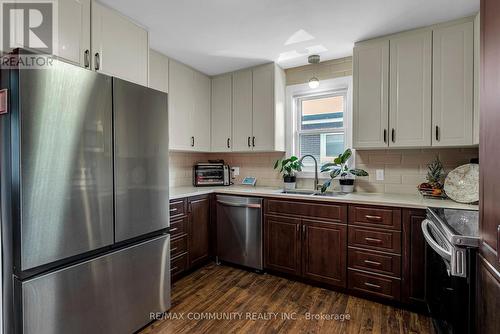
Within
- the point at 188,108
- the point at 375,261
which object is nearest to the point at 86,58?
the point at 188,108

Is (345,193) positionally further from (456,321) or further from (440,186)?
(456,321)

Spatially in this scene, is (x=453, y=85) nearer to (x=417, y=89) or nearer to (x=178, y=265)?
(x=417, y=89)

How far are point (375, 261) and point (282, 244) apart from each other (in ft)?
2.84

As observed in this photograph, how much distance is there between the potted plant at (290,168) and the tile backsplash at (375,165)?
0.16 m

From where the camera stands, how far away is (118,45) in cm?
197

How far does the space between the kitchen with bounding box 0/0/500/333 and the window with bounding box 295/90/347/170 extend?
0.02 meters

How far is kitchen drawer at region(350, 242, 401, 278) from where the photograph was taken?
207cm

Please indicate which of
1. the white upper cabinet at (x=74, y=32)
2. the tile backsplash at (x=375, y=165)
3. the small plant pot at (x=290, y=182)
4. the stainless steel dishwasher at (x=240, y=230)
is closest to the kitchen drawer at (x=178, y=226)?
the stainless steel dishwasher at (x=240, y=230)

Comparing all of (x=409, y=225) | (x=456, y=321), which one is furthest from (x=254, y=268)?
(x=456, y=321)

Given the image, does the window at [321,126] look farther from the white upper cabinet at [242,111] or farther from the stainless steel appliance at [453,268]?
the stainless steel appliance at [453,268]

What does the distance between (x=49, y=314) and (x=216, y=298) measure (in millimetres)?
1283

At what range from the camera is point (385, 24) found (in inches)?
84.3

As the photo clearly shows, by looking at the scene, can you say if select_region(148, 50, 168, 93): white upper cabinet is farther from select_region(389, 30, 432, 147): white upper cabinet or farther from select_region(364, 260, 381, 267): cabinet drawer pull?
select_region(364, 260, 381, 267): cabinet drawer pull

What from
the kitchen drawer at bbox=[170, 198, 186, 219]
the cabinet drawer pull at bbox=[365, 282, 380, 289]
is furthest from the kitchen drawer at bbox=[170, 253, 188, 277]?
the cabinet drawer pull at bbox=[365, 282, 380, 289]
